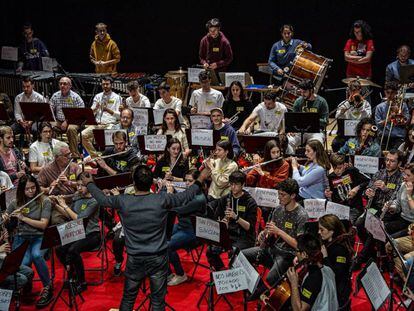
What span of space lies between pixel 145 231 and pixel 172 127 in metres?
4.15

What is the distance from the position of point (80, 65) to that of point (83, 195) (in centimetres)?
910

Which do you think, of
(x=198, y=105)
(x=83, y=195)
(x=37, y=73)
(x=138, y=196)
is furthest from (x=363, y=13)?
(x=138, y=196)

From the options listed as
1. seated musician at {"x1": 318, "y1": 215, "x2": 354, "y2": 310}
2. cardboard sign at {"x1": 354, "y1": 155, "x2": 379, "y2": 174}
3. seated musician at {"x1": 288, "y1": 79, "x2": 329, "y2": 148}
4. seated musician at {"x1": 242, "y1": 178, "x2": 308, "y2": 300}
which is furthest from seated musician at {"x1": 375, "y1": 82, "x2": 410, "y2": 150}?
seated musician at {"x1": 318, "y1": 215, "x2": 354, "y2": 310}

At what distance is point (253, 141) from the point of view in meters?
8.75

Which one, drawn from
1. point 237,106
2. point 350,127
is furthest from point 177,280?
point 237,106

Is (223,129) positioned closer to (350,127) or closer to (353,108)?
(350,127)

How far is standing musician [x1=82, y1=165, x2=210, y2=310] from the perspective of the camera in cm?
575

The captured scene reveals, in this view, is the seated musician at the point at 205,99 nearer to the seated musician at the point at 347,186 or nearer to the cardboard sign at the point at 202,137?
the cardboard sign at the point at 202,137

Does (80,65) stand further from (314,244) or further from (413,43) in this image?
(314,244)

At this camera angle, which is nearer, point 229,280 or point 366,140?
point 229,280

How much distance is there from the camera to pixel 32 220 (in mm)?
7301

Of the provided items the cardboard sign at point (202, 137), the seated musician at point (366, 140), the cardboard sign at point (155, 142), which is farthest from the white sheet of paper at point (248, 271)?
the seated musician at point (366, 140)

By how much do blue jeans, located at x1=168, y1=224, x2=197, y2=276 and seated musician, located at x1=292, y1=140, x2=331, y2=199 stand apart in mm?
1620

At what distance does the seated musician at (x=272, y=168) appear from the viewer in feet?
27.3
